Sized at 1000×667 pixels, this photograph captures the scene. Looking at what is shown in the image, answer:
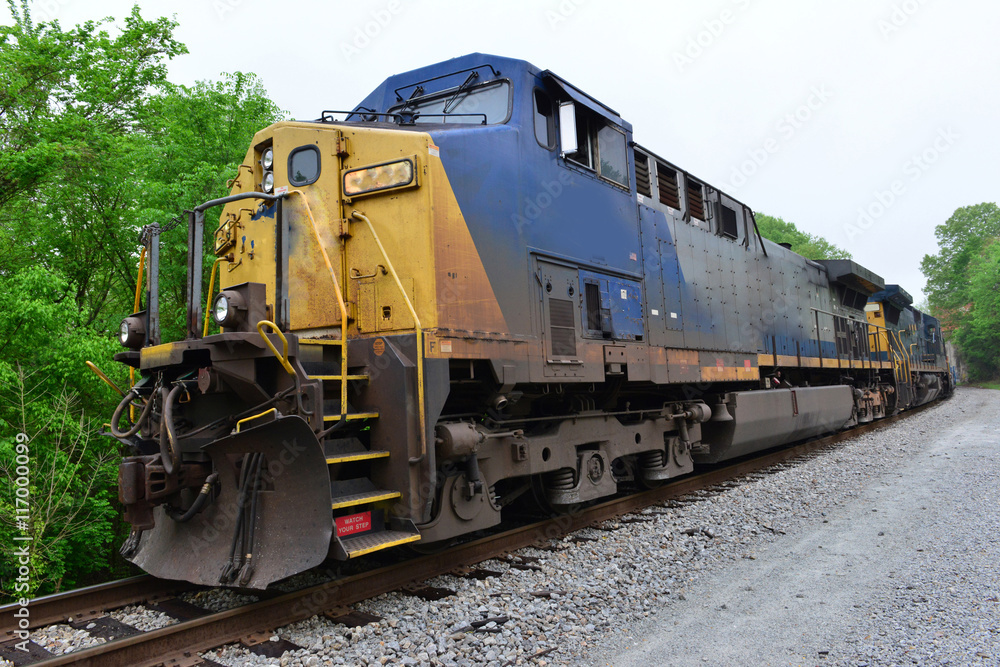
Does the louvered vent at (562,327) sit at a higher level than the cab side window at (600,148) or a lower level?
lower

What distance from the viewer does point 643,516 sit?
247 inches

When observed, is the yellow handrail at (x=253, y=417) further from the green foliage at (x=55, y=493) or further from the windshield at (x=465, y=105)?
the windshield at (x=465, y=105)

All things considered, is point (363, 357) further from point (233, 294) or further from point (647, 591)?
point (647, 591)

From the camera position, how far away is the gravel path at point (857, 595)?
3158mm

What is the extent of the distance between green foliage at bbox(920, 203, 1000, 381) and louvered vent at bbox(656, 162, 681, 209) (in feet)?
153

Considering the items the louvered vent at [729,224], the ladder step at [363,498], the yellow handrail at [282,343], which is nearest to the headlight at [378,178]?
the yellow handrail at [282,343]

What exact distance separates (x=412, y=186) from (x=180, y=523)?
259 centimetres

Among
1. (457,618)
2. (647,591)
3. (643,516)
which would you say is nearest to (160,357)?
(457,618)

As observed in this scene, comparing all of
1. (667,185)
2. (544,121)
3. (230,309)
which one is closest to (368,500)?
(230,309)

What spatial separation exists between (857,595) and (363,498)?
10.3ft

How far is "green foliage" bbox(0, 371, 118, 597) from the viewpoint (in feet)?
16.0

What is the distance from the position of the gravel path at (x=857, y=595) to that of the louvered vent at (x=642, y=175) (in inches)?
145

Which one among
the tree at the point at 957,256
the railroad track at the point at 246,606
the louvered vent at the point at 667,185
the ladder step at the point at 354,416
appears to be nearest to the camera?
the railroad track at the point at 246,606

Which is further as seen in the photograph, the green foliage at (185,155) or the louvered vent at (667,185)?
the green foliage at (185,155)
